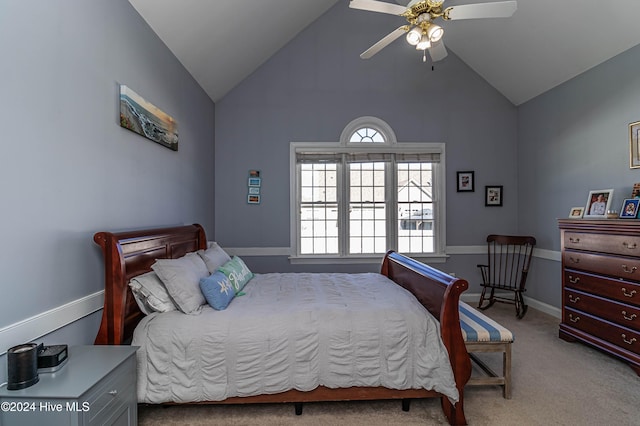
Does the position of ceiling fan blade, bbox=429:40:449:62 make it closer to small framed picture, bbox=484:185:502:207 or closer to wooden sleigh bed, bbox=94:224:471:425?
wooden sleigh bed, bbox=94:224:471:425

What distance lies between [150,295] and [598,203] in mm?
4268

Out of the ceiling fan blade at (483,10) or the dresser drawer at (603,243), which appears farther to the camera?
the dresser drawer at (603,243)

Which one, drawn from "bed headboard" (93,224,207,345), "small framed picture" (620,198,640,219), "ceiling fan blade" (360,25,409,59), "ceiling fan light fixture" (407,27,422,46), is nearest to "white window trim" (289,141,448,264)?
"ceiling fan blade" (360,25,409,59)

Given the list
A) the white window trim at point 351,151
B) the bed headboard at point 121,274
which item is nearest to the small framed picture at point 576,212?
the white window trim at point 351,151

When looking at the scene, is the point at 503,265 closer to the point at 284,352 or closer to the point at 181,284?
A: the point at 284,352

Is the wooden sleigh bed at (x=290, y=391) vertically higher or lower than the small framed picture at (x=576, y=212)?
lower

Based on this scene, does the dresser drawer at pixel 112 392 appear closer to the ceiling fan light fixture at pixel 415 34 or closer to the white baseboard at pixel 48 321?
the white baseboard at pixel 48 321

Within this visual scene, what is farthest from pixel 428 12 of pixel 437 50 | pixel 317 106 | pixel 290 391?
pixel 290 391

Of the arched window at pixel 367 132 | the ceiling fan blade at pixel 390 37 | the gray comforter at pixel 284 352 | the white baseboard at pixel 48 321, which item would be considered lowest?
the gray comforter at pixel 284 352

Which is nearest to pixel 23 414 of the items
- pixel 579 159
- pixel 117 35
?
pixel 117 35

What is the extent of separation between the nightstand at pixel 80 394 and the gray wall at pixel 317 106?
3007 mm

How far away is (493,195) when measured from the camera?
15.6 feet

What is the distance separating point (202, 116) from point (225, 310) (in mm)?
2778

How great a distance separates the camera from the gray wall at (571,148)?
10.6 ft
